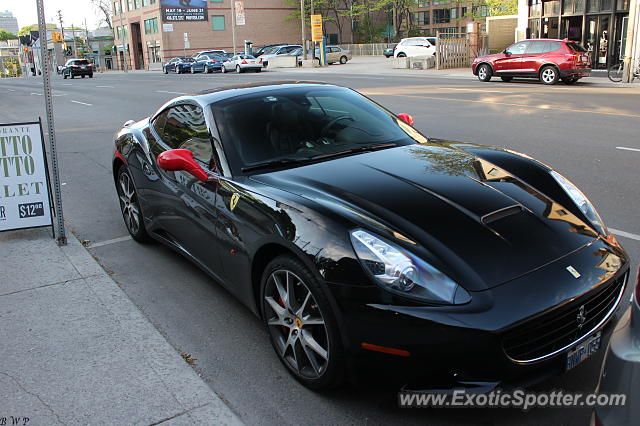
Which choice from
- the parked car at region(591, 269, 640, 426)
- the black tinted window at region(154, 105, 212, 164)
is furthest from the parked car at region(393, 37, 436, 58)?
the parked car at region(591, 269, 640, 426)

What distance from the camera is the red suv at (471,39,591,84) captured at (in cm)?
2081

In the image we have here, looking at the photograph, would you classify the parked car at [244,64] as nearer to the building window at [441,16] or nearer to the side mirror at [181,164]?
the side mirror at [181,164]

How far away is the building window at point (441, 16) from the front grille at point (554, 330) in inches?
3523

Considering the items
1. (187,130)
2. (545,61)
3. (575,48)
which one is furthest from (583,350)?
(575,48)

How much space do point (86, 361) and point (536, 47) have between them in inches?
865

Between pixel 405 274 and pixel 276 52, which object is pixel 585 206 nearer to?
pixel 405 274

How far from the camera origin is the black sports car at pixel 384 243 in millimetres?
2482

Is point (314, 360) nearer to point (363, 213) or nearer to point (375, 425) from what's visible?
point (375, 425)

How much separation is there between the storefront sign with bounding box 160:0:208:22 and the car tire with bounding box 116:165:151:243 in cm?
7018

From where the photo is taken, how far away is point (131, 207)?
18.1 ft

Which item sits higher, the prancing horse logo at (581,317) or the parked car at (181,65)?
the parked car at (181,65)

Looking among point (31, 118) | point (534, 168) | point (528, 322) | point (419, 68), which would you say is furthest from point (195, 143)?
point (419, 68)

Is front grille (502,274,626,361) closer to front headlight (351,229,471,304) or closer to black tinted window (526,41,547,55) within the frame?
front headlight (351,229,471,304)

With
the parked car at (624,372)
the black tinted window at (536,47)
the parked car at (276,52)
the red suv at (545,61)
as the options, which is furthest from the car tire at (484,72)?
the parked car at (276,52)
